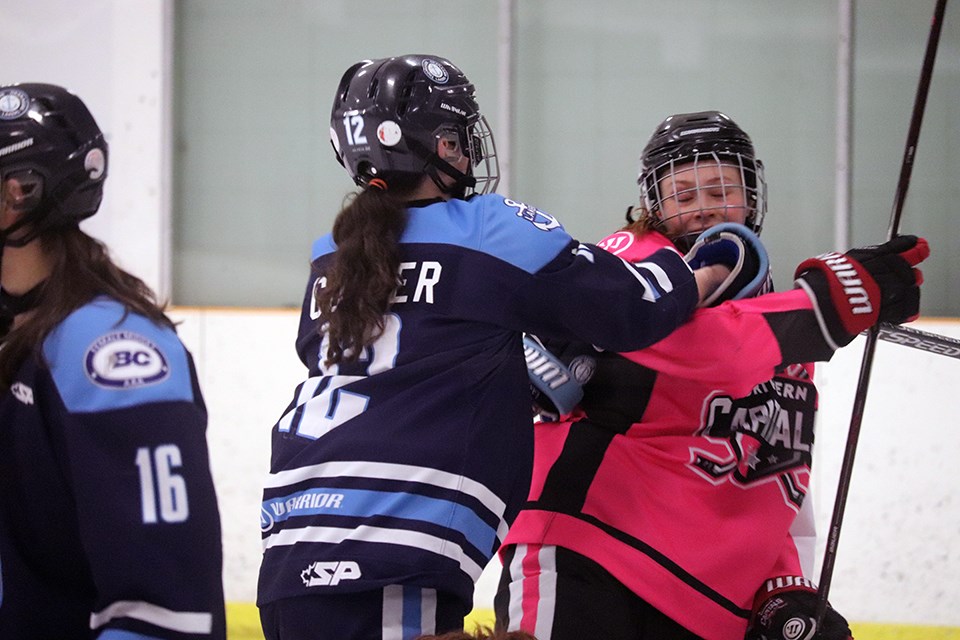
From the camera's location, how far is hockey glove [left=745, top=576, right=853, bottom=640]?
1.76m

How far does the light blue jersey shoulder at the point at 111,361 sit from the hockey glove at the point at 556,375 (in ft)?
2.46

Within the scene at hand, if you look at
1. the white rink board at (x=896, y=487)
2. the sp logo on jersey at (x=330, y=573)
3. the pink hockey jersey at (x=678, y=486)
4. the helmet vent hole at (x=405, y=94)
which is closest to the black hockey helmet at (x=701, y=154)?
the pink hockey jersey at (x=678, y=486)

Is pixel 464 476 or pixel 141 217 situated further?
pixel 141 217

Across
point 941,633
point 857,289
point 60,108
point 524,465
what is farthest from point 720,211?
point 941,633

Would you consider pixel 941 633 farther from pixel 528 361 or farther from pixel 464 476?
pixel 464 476

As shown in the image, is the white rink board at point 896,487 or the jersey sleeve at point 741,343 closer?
the jersey sleeve at point 741,343

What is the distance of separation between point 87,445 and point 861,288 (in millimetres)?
994

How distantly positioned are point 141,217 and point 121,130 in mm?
282

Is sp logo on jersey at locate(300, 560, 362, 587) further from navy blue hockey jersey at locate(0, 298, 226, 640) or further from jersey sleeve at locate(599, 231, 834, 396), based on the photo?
jersey sleeve at locate(599, 231, 834, 396)

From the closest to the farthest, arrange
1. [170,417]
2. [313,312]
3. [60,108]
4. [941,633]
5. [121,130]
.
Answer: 1. [170,417]
2. [60,108]
3. [313,312]
4. [941,633]
5. [121,130]

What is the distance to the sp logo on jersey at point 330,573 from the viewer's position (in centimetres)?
141

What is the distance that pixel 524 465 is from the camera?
1521mm

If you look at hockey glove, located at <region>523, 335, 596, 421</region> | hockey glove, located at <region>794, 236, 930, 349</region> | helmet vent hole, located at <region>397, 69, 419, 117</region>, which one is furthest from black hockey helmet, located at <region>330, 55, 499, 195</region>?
hockey glove, located at <region>794, 236, 930, 349</region>

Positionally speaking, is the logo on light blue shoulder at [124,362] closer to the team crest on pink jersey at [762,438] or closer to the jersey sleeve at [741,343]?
the jersey sleeve at [741,343]
